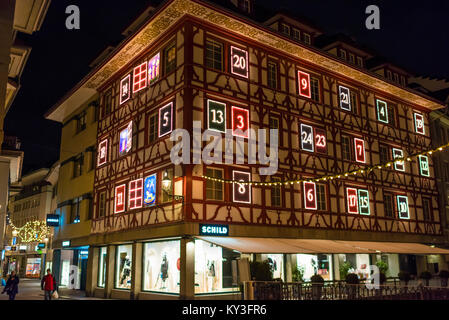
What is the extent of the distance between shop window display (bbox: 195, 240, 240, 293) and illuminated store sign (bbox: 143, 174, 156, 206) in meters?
2.93

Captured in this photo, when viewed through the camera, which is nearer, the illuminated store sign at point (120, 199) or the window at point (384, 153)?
the illuminated store sign at point (120, 199)

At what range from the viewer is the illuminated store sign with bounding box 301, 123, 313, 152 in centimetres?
2262

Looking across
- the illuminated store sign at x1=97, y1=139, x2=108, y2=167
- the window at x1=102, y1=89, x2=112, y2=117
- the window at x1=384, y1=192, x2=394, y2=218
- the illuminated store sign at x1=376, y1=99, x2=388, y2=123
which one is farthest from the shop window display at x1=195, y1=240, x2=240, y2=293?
the illuminated store sign at x1=376, y1=99, x2=388, y2=123

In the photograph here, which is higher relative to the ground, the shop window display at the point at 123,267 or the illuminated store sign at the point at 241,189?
the illuminated store sign at the point at 241,189

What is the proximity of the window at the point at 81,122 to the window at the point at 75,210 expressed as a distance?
15.7ft

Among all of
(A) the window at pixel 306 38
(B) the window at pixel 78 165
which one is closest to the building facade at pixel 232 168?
(A) the window at pixel 306 38

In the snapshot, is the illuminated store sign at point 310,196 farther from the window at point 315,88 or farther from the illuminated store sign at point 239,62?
the illuminated store sign at point 239,62

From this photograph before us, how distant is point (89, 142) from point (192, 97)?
11.3 meters

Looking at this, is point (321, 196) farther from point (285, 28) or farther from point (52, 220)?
point (52, 220)

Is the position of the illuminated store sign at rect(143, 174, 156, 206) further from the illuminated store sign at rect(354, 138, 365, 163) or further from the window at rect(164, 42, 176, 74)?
the illuminated store sign at rect(354, 138, 365, 163)

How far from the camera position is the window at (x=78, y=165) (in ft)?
94.1

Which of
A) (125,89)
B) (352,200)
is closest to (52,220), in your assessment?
(125,89)
